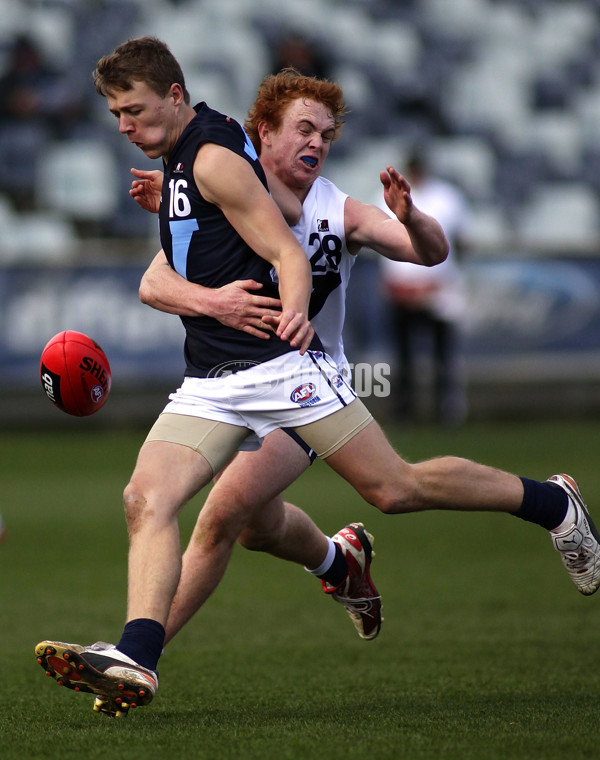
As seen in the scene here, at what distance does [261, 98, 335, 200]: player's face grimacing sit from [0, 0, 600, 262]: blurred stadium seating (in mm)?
12366

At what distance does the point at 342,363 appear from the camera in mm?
4859

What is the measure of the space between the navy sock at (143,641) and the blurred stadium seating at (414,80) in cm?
1332

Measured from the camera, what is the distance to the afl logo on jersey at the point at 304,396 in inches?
170

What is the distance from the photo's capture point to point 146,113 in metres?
4.28

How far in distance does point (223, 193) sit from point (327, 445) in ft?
3.11

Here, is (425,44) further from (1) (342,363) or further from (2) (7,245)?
(1) (342,363)

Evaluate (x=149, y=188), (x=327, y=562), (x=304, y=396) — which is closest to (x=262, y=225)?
(x=304, y=396)

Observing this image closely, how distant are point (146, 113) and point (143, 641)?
5.92 ft

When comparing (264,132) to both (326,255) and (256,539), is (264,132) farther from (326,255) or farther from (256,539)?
(256,539)

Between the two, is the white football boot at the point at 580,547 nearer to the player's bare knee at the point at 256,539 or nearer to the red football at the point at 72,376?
the player's bare knee at the point at 256,539

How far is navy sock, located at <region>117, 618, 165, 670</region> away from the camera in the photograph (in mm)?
3832

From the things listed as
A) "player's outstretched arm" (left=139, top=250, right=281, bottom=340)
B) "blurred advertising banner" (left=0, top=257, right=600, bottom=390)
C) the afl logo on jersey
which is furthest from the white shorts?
"blurred advertising banner" (left=0, top=257, right=600, bottom=390)

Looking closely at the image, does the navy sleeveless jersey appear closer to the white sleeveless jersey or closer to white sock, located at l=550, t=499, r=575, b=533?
the white sleeveless jersey

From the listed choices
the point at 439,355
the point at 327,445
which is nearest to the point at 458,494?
the point at 327,445
